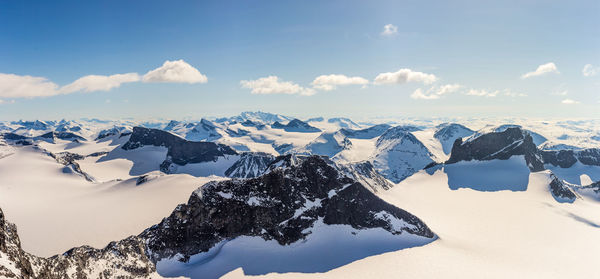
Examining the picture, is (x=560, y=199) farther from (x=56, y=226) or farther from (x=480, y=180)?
(x=56, y=226)

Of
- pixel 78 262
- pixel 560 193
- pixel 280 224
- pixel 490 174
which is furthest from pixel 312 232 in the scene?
pixel 490 174

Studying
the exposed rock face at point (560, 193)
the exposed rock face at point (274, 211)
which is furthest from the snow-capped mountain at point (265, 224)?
the exposed rock face at point (560, 193)

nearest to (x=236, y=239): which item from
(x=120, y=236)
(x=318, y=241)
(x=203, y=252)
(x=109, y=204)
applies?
(x=203, y=252)

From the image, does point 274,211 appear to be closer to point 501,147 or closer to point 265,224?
point 265,224

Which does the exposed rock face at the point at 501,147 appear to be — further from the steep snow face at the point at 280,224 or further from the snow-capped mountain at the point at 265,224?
the steep snow face at the point at 280,224

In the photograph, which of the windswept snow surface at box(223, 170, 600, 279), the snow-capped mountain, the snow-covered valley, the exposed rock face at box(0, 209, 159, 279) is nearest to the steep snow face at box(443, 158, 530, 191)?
the windswept snow surface at box(223, 170, 600, 279)

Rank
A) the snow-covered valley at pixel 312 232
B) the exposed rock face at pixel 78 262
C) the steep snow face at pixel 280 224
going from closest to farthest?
1. the exposed rock face at pixel 78 262
2. the snow-covered valley at pixel 312 232
3. the steep snow face at pixel 280 224

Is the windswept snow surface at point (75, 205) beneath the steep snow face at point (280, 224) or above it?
beneath
